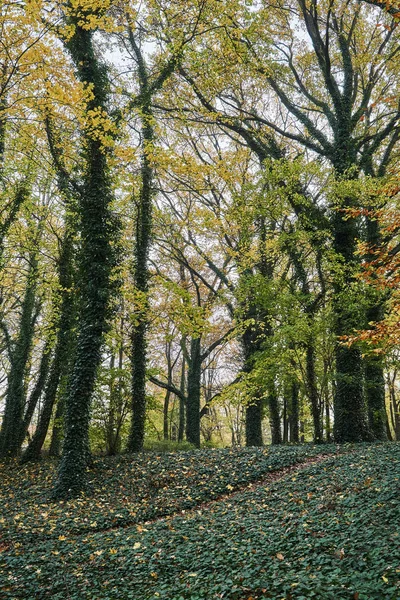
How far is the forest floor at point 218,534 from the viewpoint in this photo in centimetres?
358

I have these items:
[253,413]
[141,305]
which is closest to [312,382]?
[253,413]

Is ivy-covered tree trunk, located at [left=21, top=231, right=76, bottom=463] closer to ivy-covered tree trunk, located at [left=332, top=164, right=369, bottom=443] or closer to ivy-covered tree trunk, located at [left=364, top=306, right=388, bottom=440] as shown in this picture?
ivy-covered tree trunk, located at [left=332, top=164, right=369, bottom=443]

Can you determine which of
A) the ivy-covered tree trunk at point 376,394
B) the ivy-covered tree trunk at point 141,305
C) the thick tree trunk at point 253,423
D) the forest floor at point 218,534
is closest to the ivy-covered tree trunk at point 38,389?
the ivy-covered tree trunk at point 141,305

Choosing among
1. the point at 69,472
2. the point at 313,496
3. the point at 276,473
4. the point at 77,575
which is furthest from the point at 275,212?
the point at 77,575

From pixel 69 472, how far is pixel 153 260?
39.2ft

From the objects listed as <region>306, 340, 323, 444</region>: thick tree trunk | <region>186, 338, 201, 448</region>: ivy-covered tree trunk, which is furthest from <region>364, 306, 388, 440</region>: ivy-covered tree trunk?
<region>186, 338, 201, 448</region>: ivy-covered tree trunk

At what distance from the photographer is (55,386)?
1226 cm

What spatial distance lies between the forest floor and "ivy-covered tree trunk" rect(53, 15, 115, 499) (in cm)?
187

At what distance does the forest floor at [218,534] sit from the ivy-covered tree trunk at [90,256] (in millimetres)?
1870

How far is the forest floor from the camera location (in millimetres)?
3582

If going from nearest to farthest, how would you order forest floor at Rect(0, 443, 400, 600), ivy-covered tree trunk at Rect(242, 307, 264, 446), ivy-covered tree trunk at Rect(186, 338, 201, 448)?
forest floor at Rect(0, 443, 400, 600) → ivy-covered tree trunk at Rect(242, 307, 264, 446) → ivy-covered tree trunk at Rect(186, 338, 201, 448)

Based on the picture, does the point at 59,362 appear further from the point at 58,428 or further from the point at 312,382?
the point at 312,382

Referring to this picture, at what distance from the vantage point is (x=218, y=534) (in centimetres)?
500

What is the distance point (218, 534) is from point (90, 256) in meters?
6.69
